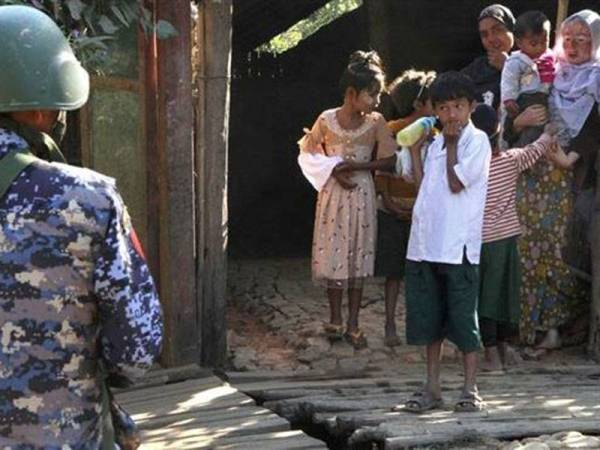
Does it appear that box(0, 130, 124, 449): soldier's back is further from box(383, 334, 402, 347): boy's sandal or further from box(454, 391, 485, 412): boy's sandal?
box(383, 334, 402, 347): boy's sandal

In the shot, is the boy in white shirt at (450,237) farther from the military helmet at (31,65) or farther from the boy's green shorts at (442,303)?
the military helmet at (31,65)

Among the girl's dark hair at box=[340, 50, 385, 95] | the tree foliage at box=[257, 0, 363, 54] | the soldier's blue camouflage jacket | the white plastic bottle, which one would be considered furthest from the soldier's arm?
the tree foliage at box=[257, 0, 363, 54]

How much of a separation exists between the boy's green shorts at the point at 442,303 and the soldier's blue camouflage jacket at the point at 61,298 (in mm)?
2391

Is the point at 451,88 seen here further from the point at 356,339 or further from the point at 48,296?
the point at 48,296

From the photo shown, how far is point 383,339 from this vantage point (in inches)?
267

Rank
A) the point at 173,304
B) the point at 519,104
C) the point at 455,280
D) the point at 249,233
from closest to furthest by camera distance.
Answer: the point at 455,280 → the point at 173,304 → the point at 519,104 → the point at 249,233

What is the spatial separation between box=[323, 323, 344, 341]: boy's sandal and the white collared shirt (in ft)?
6.29

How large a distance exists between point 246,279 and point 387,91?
3174 millimetres

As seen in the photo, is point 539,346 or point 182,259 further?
point 539,346

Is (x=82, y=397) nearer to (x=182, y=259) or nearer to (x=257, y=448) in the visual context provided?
(x=257, y=448)

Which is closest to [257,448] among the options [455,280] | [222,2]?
[455,280]

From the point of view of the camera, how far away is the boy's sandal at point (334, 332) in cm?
666

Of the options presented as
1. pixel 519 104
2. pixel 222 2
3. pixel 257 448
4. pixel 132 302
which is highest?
pixel 222 2

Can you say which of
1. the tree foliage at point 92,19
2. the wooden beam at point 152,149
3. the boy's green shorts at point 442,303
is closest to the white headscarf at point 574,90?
the boy's green shorts at point 442,303
